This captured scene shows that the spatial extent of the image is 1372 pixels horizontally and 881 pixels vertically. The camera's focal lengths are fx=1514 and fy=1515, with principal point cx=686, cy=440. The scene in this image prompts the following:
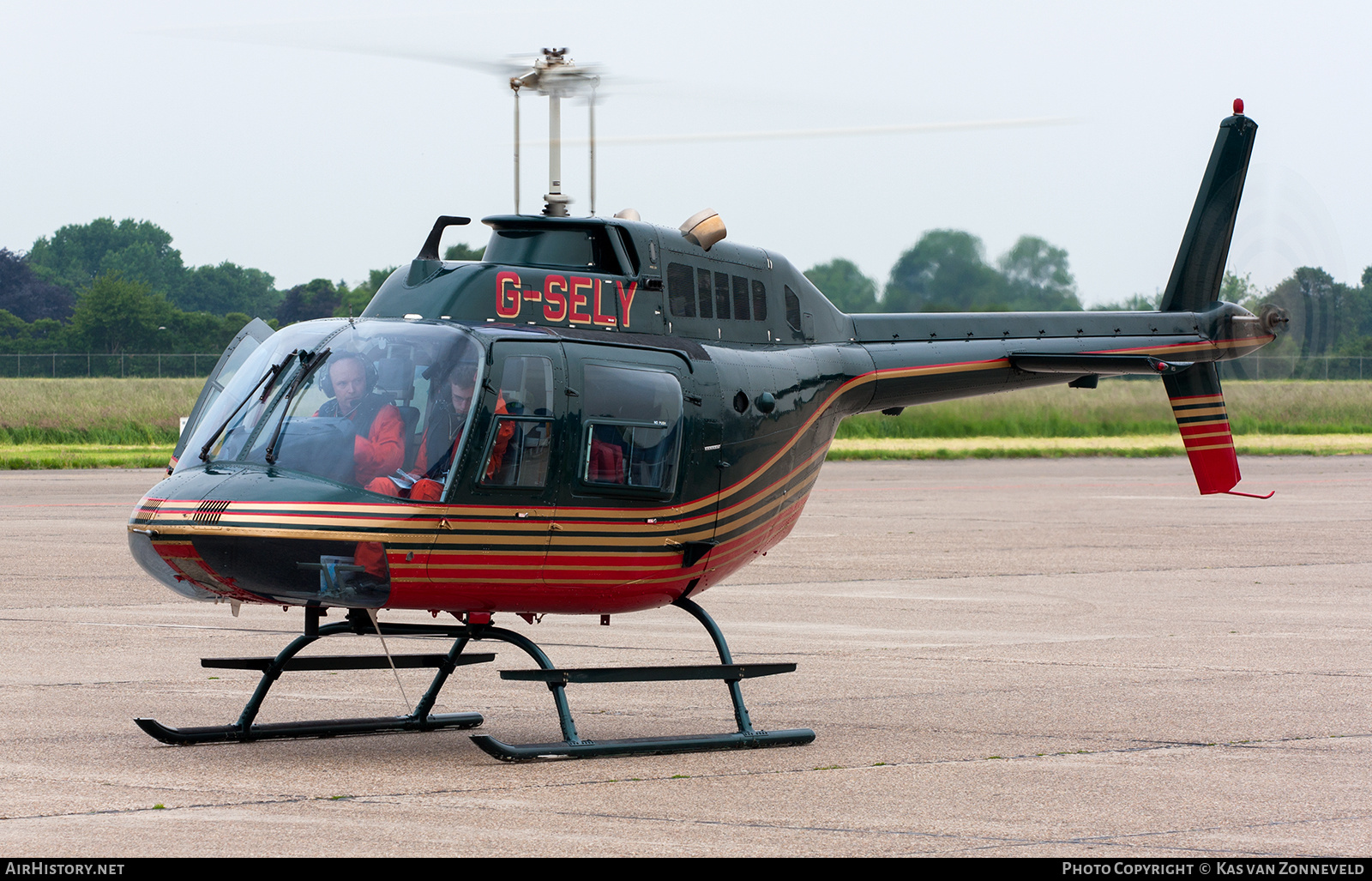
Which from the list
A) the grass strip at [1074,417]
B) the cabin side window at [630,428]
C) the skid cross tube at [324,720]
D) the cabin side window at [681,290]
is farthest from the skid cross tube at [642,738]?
the grass strip at [1074,417]

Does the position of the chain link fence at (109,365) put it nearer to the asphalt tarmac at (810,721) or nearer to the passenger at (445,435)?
the asphalt tarmac at (810,721)

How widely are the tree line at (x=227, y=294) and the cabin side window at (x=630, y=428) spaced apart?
2.03m

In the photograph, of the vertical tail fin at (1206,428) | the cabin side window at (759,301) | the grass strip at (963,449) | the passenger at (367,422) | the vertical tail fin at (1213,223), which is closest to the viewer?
the passenger at (367,422)

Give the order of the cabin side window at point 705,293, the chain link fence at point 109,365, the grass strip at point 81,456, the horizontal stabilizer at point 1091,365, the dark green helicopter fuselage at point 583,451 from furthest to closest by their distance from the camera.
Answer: the chain link fence at point 109,365
the grass strip at point 81,456
the horizontal stabilizer at point 1091,365
the cabin side window at point 705,293
the dark green helicopter fuselage at point 583,451

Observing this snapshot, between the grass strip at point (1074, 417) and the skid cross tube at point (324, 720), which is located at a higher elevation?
the grass strip at point (1074, 417)

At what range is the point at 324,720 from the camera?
10.5 meters

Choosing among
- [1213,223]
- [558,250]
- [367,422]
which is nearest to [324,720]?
[367,422]

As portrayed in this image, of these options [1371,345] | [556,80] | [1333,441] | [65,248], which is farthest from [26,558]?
[65,248]

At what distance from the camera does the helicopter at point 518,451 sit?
866 centimetres

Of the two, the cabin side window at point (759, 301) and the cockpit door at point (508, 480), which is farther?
the cabin side window at point (759, 301)

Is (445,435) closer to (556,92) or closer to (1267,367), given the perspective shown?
(556,92)

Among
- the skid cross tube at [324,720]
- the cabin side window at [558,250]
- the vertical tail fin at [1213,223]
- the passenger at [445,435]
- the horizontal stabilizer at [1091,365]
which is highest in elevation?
the vertical tail fin at [1213,223]

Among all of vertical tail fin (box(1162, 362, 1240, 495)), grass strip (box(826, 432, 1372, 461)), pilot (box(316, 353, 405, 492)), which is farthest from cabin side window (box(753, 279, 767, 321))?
grass strip (box(826, 432, 1372, 461))

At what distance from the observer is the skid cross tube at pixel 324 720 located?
9.54 meters
